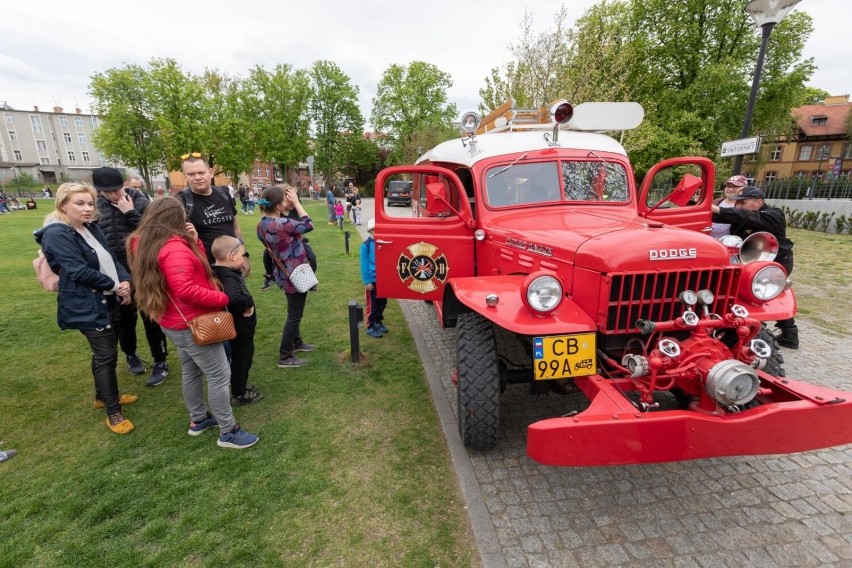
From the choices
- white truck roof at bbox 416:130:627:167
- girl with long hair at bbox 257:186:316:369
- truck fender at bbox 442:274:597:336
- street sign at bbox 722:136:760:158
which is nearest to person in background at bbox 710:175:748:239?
street sign at bbox 722:136:760:158

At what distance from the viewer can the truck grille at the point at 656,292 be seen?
2676mm

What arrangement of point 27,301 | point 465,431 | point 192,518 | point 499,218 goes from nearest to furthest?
point 192,518 → point 465,431 → point 499,218 → point 27,301

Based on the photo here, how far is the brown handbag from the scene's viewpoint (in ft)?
9.64

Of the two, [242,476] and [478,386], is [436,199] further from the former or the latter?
[242,476]

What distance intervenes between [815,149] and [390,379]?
5886cm

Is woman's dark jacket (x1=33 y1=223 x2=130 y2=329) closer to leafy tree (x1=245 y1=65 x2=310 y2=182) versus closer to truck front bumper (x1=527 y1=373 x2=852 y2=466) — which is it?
truck front bumper (x1=527 y1=373 x2=852 y2=466)

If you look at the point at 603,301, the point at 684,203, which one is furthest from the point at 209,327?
the point at 684,203

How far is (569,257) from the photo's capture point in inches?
117

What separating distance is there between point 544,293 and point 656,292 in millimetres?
749

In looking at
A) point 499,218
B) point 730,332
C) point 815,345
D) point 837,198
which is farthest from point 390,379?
point 837,198

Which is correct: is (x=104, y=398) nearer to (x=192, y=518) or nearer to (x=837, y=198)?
(x=192, y=518)

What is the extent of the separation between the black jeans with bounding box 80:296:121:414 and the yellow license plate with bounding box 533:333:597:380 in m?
3.44

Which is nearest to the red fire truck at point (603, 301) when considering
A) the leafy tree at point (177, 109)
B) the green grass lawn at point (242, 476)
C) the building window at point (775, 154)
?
the green grass lawn at point (242, 476)

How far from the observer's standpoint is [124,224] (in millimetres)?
4035
